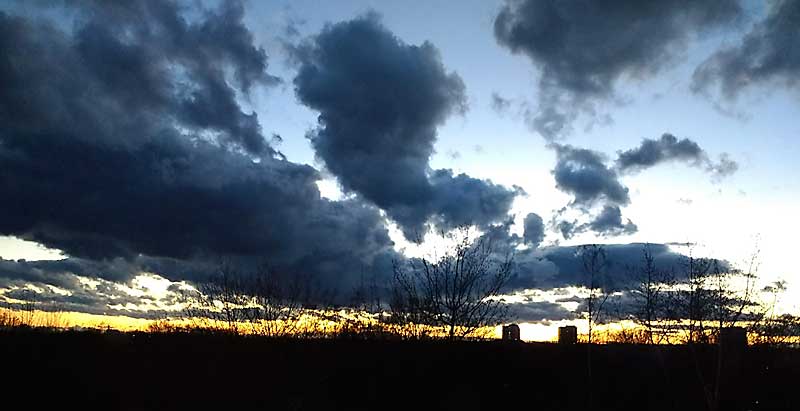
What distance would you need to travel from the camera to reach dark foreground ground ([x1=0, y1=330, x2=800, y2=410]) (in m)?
20.2

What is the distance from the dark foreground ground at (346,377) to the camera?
797 inches

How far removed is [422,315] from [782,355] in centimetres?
1459

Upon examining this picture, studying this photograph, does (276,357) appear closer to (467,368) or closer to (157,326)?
(467,368)

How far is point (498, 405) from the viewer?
21562 millimetres

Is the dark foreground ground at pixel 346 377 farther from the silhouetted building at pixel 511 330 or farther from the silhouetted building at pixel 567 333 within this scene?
the silhouetted building at pixel 511 330

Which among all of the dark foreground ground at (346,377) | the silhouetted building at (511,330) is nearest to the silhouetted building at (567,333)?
the silhouetted building at (511,330)

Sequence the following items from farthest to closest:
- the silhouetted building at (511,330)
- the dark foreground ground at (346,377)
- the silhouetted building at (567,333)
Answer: the silhouetted building at (511,330) → the silhouetted building at (567,333) → the dark foreground ground at (346,377)

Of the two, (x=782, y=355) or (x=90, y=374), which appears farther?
(x=782, y=355)

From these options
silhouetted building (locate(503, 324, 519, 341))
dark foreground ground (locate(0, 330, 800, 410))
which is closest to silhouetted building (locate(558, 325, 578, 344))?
silhouetted building (locate(503, 324, 519, 341))

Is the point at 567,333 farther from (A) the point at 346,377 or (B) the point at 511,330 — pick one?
(A) the point at 346,377

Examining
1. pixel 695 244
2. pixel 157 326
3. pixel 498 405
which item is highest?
pixel 695 244

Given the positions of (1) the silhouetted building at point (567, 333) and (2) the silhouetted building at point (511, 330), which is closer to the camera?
(1) the silhouetted building at point (567, 333)

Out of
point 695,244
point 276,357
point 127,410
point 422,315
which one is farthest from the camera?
point 276,357

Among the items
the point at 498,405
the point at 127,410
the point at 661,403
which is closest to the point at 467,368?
the point at 498,405
